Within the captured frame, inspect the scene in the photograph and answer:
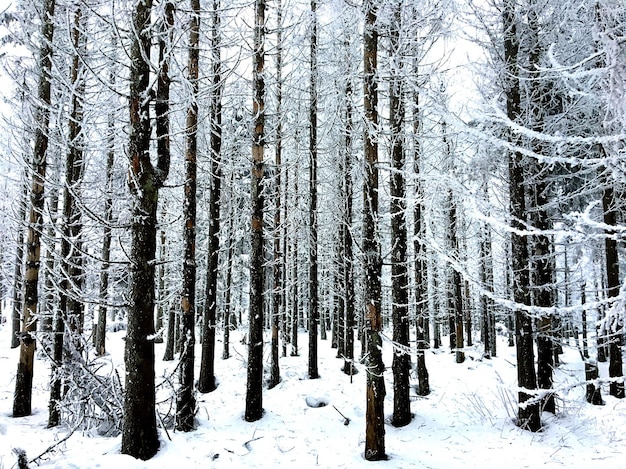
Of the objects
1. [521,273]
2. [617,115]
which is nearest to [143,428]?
[617,115]

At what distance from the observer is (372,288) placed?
6.64 metres

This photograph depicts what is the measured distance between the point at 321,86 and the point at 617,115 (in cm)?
1223

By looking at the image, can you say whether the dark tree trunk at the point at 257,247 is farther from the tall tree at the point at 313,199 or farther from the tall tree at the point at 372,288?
the tall tree at the point at 313,199

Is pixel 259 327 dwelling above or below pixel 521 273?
below

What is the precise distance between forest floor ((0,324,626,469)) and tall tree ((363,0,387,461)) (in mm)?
499

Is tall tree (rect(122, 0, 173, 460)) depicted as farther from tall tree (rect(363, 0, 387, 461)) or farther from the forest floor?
tall tree (rect(363, 0, 387, 461))

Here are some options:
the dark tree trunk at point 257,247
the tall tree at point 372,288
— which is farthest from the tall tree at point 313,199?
the tall tree at point 372,288

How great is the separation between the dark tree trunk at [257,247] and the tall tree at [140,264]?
389 cm

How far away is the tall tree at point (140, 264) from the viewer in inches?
187

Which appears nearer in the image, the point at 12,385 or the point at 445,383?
the point at 12,385

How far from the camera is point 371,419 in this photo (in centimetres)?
651

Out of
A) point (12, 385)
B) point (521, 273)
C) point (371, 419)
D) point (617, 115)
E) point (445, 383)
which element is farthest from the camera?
point (445, 383)

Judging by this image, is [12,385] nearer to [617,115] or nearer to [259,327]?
[259,327]

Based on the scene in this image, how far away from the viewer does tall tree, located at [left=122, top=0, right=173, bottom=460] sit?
15.5 ft
